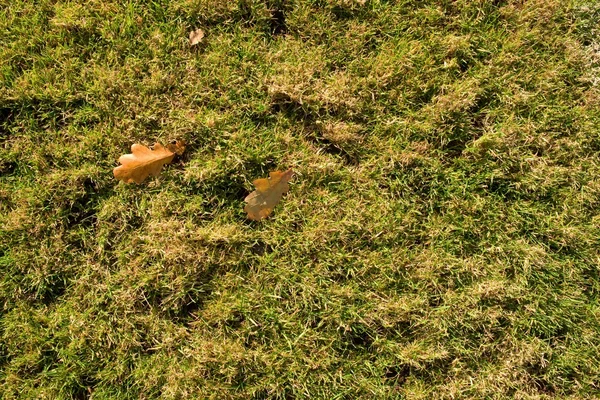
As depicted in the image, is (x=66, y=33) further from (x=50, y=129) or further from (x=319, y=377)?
(x=319, y=377)

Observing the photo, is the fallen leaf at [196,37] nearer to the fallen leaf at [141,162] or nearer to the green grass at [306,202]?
the green grass at [306,202]

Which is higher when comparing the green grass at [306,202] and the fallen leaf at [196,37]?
the fallen leaf at [196,37]

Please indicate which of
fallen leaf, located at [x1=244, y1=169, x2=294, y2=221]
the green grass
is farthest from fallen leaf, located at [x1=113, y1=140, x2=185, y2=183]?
fallen leaf, located at [x1=244, y1=169, x2=294, y2=221]

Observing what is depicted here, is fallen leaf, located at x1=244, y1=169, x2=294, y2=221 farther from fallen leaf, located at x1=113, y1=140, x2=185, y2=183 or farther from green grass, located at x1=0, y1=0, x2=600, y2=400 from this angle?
fallen leaf, located at x1=113, y1=140, x2=185, y2=183

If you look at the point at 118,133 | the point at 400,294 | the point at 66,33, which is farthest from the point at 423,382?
the point at 66,33

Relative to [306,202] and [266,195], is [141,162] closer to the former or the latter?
[266,195]

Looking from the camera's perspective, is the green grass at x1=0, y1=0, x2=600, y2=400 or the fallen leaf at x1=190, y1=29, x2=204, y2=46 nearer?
the green grass at x1=0, y1=0, x2=600, y2=400

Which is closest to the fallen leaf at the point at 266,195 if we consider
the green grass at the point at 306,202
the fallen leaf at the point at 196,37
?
the green grass at the point at 306,202
